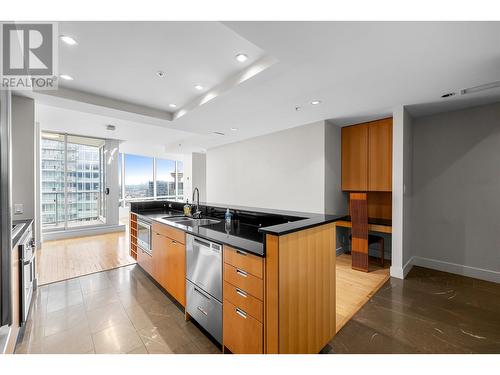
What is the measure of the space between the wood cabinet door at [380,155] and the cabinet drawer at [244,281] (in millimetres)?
3165

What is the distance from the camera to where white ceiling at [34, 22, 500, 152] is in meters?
1.60

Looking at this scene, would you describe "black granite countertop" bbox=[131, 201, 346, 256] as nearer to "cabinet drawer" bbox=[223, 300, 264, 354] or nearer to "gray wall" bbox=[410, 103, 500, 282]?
"cabinet drawer" bbox=[223, 300, 264, 354]

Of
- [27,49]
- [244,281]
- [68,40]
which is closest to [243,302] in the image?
[244,281]

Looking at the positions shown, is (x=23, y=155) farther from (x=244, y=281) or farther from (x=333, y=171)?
(x=333, y=171)

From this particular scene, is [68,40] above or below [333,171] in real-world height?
above

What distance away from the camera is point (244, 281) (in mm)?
1567

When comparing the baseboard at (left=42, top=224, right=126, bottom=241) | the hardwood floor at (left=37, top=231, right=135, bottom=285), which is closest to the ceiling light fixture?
the hardwood floor at (left=37, top=231, right=135, bottom=285)

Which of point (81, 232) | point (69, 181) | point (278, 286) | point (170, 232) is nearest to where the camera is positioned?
point (278, 286)

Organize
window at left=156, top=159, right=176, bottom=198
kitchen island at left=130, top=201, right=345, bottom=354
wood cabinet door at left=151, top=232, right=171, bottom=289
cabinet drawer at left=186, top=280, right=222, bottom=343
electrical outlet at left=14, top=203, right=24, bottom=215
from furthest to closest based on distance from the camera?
window at left=156, top=159, right=176, bottom=198 → electrical outlet at left=14, top=203, right=24, bottom=215 → wood cabinet door at left=151, top=232, right=171, bottom=289 → cabinet drawer at left=186, top=280, right=222, bottom=343 → kitchen island at left=130, top=201, right=345, bottom=354

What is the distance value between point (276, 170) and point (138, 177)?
6.76 metres

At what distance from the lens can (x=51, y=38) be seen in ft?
5.95

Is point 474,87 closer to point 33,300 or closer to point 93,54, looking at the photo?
point 93,54

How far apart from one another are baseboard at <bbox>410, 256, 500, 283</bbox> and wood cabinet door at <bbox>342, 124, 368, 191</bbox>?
147 cm
